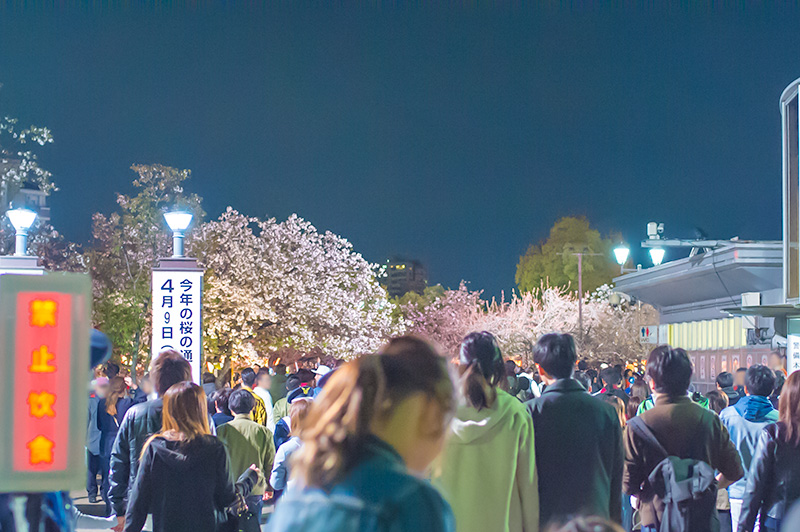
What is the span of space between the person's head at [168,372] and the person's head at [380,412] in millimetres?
4071

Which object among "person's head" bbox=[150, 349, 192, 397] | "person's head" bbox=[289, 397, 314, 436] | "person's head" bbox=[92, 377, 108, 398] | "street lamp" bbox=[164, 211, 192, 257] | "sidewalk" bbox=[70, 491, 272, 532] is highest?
"street lamp" bbox=[164, 211, 192, 257]

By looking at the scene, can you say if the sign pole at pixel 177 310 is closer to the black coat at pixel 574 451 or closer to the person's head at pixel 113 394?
the person's head at pixel 113 394

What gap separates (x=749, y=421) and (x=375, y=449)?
17.7 feet

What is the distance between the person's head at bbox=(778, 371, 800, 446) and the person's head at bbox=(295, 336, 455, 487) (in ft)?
12.5

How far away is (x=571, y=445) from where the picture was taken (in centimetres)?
511

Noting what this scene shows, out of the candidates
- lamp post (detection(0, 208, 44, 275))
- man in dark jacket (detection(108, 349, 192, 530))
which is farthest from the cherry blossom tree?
man in dark jacket (detection(108, 349, 192, 530))

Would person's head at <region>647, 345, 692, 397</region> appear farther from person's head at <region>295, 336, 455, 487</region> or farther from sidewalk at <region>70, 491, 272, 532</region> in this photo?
sidewalk at <region>70, 491, 272, 532</region>

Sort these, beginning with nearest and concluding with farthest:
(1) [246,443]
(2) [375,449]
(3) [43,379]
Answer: (2) [375,449] < (3) [43,379] < (1) [246,443]

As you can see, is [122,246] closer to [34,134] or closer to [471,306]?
[34,134]

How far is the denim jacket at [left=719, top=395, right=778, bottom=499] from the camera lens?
684cm

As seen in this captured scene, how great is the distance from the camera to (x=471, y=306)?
219 ft

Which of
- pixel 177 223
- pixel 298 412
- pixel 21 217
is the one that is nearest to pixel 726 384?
pixel 298 412

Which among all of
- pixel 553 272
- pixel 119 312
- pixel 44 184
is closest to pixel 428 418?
pixel 44 184

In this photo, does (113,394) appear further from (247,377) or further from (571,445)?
(571,445)
